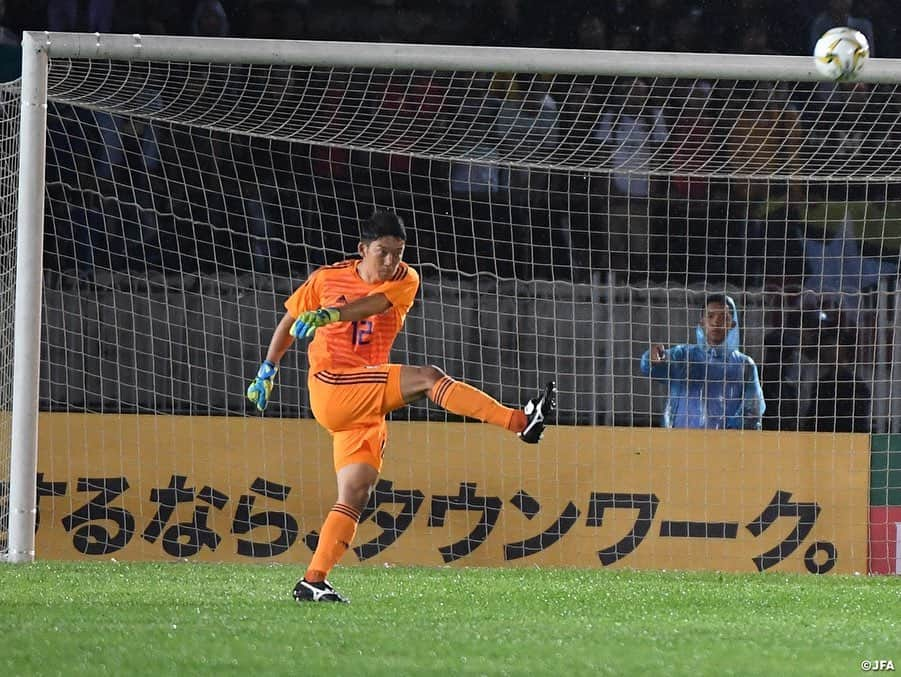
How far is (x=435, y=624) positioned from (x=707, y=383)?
398cm

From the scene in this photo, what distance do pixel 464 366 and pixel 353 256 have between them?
4.53 feet

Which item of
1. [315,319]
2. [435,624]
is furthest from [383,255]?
[435,624]

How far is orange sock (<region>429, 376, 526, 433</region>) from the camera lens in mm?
5227

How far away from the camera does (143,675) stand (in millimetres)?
3648

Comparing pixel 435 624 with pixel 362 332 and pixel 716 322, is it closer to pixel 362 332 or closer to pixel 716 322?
pixel 362 332

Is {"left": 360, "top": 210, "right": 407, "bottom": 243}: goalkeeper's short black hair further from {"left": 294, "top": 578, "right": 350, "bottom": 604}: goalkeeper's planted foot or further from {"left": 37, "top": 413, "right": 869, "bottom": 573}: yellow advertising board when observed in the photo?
{"left": 37, "top": 413, "right": 869, "bottom": 573}: yellow advertising board

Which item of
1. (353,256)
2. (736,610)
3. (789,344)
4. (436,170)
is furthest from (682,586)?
(436,170)

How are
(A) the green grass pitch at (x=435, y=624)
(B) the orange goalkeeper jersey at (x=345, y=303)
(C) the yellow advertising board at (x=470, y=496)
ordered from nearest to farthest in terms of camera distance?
(A) the green grass pitch at (x=435, y=624)
(B) the orange goalkeeper jersey at (x=345, y=303)
(C) the yellow advertising board at (x=470, y=496)

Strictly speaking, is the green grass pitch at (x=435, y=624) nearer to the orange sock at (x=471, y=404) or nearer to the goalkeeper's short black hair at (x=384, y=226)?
the orange sock at (x=471, y=404)

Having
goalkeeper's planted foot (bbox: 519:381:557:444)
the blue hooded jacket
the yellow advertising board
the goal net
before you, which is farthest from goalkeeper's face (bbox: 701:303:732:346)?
goalkeeper's planted foot (bbox: 519:381:557:444)

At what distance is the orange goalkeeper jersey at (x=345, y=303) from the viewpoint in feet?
18.0

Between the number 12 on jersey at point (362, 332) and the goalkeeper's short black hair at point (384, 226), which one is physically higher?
the goalkeeper's short black hair at point (384, 226)

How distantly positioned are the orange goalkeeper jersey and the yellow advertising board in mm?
2297

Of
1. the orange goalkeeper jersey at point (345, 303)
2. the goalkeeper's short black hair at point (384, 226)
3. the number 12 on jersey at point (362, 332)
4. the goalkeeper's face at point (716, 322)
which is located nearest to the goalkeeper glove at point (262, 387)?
the orange goalkeeper jersey at point (345, 303)
